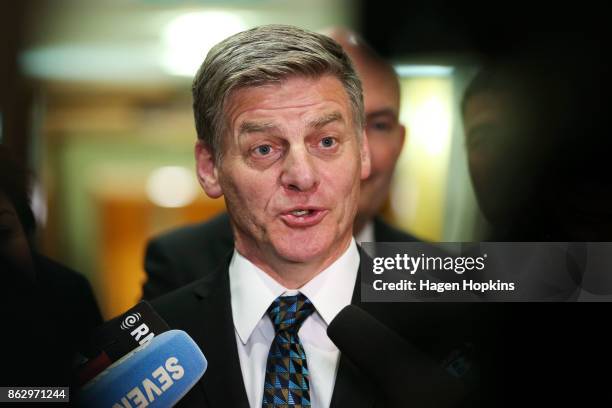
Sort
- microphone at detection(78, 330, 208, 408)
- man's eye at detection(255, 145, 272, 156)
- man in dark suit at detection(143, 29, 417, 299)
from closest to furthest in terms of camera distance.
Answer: microphone at detection(78, 330, 208, 408) < man's eye at detection(255, 145, 272, 156) < man in dark suit at detection(143, 29, 417, 299)

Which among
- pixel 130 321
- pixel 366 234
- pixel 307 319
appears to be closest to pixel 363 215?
pixel 366 234

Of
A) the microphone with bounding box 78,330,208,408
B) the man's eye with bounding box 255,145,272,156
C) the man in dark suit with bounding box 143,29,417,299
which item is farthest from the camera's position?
the man in dark suit with bounding box 143,29,417,299

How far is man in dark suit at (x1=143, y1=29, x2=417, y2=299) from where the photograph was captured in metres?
2.02

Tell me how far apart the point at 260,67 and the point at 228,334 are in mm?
606

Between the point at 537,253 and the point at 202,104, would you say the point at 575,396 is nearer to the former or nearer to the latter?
the point at 537,253

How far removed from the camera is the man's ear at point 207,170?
199 centimetres

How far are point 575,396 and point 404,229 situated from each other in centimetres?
56

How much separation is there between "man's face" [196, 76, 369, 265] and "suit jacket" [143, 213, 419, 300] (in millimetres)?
124

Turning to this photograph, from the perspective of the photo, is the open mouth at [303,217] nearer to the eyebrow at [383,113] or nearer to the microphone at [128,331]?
the eyebrow at [383,113]

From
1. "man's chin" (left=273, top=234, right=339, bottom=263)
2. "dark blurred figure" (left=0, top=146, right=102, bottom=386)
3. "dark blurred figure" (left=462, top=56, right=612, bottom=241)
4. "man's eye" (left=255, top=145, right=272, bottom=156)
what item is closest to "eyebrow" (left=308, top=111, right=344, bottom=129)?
"man's eye" (left=255, top=145, right=272, bottom=156)

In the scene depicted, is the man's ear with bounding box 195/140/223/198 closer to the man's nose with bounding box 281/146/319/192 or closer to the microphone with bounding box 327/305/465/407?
the man's nose with bounding box 281/146/319/192

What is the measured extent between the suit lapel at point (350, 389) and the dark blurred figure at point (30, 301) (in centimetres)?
57

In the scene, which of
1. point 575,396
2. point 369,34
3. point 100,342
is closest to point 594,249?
point 575,396

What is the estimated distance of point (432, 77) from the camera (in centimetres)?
205
